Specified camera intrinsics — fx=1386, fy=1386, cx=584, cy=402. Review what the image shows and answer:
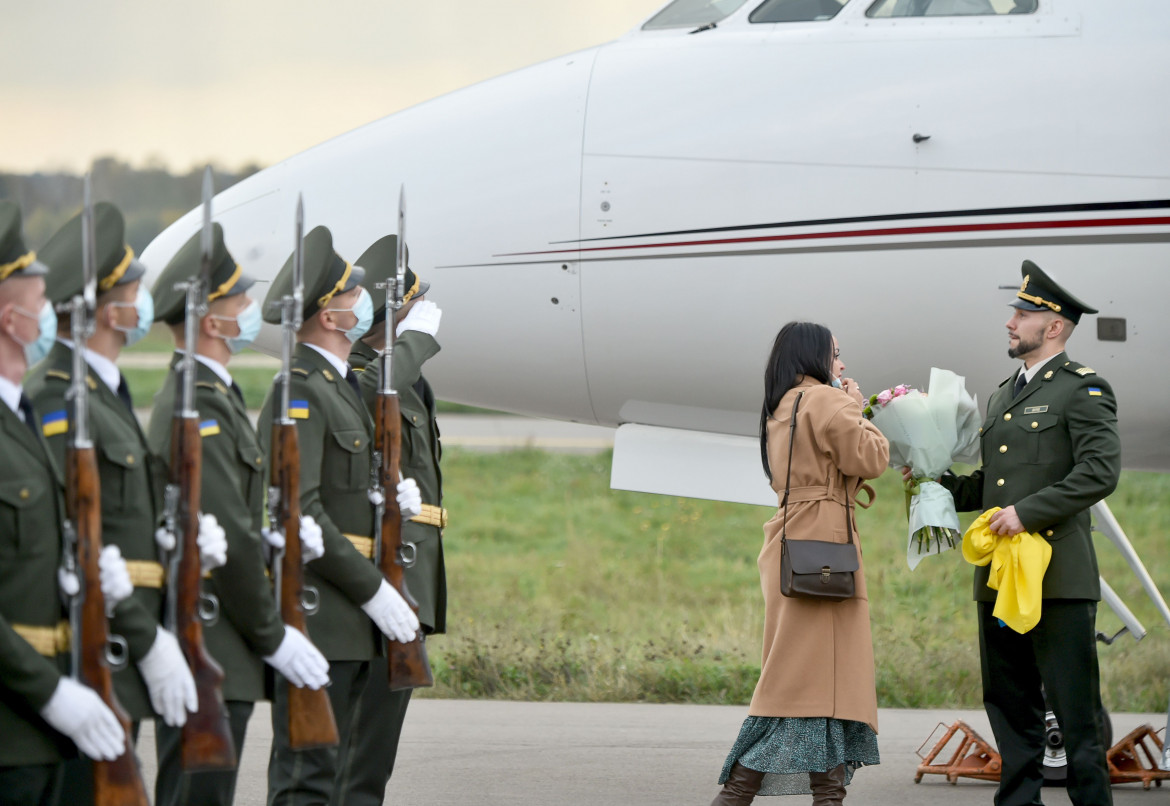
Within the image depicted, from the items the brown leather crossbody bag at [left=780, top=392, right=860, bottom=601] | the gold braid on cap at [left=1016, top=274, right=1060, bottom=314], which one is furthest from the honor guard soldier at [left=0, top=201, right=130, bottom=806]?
the gold braid on cap at [left=1016, top=274, right=1060, bottom=314]

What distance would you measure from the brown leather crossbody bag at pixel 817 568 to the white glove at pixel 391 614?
3.78 ft

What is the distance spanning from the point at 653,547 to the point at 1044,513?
820cm

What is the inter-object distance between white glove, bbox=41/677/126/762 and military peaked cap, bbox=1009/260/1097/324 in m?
2.93

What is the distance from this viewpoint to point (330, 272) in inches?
146

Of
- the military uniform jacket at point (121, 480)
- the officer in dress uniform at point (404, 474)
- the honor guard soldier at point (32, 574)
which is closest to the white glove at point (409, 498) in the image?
the officer in dress uniform at point (404, 474)

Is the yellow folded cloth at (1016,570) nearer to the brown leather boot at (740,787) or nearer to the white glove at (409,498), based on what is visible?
the brown leather boot at (740,787)

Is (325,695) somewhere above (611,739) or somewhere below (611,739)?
above

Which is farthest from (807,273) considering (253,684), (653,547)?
(653,547)

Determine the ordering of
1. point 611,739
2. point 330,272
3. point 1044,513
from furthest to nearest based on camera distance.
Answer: point 611,739
point 1044,513
point 330,272

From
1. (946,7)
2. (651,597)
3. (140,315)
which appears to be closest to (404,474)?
(140,315)

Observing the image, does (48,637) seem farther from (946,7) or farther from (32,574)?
(946,7)

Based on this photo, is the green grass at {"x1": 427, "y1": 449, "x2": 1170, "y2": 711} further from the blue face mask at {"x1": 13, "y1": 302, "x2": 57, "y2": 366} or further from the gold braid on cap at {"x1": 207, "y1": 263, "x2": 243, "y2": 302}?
the blue face mask at {"x1": 13, "y1": 302, "x2": 57, "y2": 366}

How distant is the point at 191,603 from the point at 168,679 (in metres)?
0.17

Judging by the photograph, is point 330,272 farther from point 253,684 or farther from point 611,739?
point 611,739
